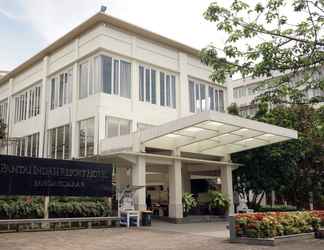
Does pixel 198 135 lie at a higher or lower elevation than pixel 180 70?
lower

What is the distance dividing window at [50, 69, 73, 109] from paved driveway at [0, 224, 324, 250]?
12.2 m

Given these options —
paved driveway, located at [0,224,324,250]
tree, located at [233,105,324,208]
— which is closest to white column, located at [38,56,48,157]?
tree, located at [233,105,324,208]

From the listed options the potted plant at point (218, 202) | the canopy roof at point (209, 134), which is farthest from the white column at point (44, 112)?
the potted plant at point (218, 202)

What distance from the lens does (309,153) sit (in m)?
→ 26.5

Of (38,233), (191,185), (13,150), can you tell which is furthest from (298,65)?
(13,150)

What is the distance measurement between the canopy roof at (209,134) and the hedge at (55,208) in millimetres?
3485

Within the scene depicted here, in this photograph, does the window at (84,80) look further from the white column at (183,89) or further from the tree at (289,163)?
the tree at (289,163)

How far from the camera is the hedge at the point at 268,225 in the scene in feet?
41.0

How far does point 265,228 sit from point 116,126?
11869 millimetres

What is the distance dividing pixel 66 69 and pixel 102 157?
819 centimetres

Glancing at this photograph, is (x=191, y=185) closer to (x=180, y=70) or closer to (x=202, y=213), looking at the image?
(x=202, y=213)

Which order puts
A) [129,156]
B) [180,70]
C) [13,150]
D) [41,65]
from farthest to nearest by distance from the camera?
[13,150], [41,65], [180,70], [129,156]

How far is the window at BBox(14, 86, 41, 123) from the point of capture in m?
28.8

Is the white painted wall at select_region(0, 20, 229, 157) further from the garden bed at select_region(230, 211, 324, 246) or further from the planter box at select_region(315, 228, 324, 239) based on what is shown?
the planter box at select_region(315, 228, 324, 239)
